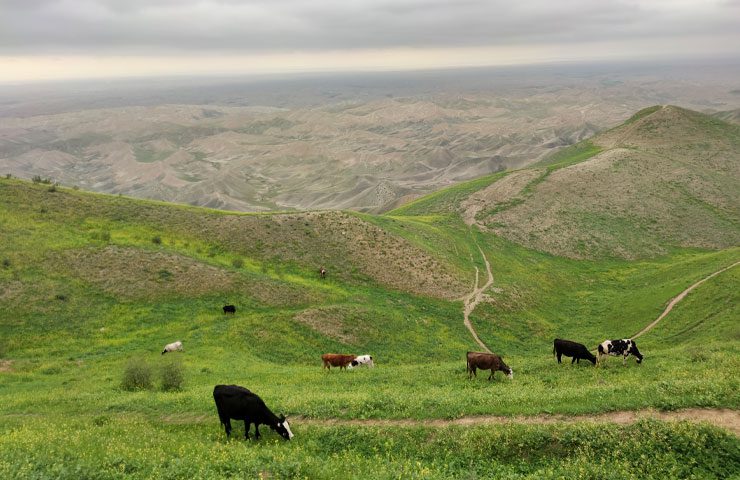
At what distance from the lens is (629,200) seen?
79.7 metres

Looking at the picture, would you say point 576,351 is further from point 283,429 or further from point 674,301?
point 674,301

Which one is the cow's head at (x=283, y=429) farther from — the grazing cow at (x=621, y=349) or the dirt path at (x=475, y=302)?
the dirt path at (x=475, y=302)

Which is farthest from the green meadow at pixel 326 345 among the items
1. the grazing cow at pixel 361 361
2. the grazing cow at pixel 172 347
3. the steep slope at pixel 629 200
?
the steep slope at pixel 629 200

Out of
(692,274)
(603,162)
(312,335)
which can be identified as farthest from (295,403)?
Answer: (603,162)

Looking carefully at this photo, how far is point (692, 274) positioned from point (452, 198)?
48011 millimetres

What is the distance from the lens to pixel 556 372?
25.2m

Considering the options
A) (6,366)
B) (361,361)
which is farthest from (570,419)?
(6,366)

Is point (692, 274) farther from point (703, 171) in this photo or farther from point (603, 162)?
point (703, 171)

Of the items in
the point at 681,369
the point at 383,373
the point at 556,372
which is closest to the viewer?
the point at 681,369

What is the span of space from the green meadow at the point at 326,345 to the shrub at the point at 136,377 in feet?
1.63

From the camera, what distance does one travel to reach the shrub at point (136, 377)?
83.3ft

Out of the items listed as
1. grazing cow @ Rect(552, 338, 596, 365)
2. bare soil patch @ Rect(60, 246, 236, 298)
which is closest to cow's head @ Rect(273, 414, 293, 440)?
grazing cow @ Rect(552, 338, 596, 365)

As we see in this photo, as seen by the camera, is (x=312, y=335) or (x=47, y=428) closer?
(x=47, y=428)

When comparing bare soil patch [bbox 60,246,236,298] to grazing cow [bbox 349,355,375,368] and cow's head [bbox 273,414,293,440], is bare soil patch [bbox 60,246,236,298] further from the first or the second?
cow's head [bbox 273,414,293,440]
